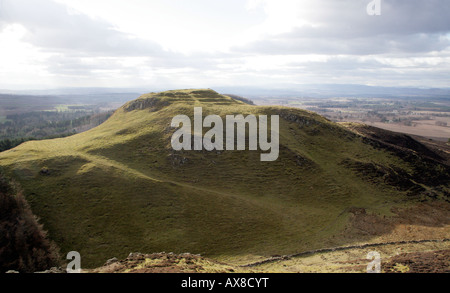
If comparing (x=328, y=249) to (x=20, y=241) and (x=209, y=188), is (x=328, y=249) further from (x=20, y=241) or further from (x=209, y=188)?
(x=20, y=241)

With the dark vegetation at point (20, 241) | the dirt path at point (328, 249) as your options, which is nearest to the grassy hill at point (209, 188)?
the dirt path at point (328, 249)

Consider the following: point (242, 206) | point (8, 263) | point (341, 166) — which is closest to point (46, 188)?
point (8, 263)

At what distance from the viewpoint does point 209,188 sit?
61.9 meters

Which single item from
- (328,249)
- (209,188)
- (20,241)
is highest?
(209,188)

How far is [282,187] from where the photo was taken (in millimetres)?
64312

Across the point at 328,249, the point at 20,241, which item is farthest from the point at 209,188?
the point at 20,241

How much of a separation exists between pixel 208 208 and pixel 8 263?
3180cm

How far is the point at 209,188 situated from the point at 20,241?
3608 cm

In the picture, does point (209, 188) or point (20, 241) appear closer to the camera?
point (20, 241)

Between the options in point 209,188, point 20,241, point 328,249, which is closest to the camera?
point 20,241

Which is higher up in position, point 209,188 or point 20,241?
point 209,188

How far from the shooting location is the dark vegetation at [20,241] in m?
32.7

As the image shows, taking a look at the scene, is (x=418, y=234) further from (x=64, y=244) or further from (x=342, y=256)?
(x=64, y=244)

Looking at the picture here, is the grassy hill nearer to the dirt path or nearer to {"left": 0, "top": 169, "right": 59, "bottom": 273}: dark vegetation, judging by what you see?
the dirt path
